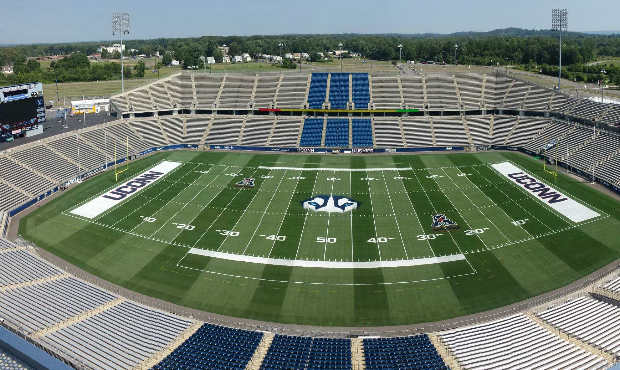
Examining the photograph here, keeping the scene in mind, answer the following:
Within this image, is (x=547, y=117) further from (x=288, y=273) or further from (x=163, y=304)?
(x=163, y=304)

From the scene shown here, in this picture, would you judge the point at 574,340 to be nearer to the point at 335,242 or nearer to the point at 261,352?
the point at 261,352

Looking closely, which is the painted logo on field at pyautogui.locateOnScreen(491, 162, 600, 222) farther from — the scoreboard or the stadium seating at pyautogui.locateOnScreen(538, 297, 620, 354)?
the scoreboard

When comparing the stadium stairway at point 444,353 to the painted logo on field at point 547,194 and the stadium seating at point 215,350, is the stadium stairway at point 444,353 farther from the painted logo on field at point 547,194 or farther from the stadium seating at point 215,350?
the painted logo on field at point 547,194

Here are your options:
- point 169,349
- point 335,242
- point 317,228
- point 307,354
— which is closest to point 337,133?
point 317,228

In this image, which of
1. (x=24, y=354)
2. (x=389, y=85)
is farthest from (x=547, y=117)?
(x=24, y=354)

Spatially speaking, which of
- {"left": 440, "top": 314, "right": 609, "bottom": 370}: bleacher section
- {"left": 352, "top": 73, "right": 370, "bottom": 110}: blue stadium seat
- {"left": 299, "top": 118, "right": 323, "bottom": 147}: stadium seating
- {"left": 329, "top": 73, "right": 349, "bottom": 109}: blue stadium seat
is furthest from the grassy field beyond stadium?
{"left": 329, "top": 73, "right": 349, "bottom": 109}: blue stadium seat

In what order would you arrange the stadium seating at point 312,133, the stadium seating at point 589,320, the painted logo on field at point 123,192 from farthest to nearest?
the stadium seating at point 312,133 → the painted logo on field at point 123,192 → the stadium seating at point 589,320

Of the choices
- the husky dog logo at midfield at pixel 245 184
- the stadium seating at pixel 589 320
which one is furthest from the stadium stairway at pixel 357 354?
the husky dog logo at midfield at pixel 245 184
